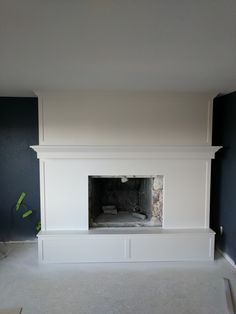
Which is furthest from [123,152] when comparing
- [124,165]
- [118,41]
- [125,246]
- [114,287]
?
[118,41]

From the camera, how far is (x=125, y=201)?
13.9 ft

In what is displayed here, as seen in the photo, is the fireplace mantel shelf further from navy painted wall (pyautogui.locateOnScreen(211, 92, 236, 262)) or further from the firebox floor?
the firebox floor

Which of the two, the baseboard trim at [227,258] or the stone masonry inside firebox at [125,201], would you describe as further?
the stone masonry inside firebox at [125,201]

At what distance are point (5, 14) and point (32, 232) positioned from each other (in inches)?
134

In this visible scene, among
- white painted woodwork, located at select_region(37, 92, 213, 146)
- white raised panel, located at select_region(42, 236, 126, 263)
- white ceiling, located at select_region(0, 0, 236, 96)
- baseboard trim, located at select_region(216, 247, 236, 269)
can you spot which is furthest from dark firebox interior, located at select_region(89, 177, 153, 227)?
white ceiling, located at select_region(0, 0, 236, 96)

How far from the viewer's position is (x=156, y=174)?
3473 millimetres

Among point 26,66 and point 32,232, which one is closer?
point 26,66

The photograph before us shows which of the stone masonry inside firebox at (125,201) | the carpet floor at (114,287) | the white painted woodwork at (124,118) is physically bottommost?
the carpet floor at (114,287)

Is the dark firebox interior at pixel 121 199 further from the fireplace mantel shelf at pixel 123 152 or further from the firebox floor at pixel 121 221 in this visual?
the fireplace mantel shelf at pixel 123 152

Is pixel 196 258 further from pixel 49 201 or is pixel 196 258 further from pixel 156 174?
pixel 49 201

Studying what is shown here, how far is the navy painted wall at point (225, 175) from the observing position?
3.32 meters

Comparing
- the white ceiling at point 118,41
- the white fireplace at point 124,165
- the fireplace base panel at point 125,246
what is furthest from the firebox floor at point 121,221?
the white ceiling at point 118,41

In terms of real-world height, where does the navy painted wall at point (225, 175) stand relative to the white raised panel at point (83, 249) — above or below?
above

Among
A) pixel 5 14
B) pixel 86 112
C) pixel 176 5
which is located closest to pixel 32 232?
pixel 86 112
